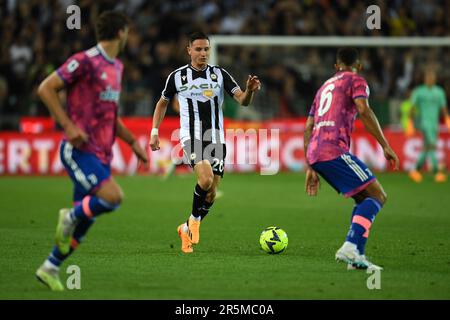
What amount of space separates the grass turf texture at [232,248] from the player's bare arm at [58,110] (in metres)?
1.26

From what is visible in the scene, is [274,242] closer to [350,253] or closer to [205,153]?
[205,153]

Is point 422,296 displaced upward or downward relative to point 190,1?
downward

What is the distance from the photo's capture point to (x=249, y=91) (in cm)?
998

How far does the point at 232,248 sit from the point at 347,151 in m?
2.22

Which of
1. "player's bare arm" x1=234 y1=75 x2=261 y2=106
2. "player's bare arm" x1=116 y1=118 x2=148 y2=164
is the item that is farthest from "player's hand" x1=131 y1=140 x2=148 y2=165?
"player's bare arm" x1=234 y1=75 x2=261 y2=106

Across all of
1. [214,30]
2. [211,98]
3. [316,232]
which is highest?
[214,30]

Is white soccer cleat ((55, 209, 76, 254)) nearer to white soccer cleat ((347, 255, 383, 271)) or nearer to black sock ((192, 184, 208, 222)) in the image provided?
white soccer cleat ((347, 255, 383, 271))

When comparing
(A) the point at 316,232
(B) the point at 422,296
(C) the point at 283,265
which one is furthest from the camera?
(A) the point at 316,232

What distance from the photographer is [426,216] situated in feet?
46.4

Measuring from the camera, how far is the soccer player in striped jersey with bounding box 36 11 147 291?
24.2ft

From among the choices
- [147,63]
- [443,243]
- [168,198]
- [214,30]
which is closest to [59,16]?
[147,63]

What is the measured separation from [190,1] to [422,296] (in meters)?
20.2

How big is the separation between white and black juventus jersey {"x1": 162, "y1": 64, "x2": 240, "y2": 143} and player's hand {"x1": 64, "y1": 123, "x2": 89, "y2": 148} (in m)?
3.36
